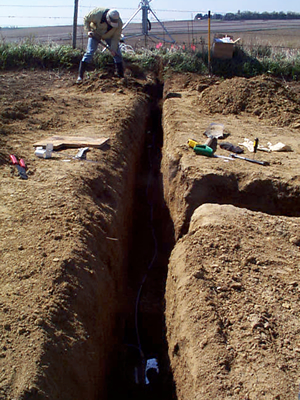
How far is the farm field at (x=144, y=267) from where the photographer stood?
2.61 metres

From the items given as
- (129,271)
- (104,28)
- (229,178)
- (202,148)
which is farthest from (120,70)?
(129,271)

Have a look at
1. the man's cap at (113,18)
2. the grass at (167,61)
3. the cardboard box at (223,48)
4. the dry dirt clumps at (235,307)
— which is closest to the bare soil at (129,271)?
the dry dirt clumps at (235,307)

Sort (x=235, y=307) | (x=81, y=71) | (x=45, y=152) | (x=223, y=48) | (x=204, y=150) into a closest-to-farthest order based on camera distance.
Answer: (x=235, y=307)
(x=45, y=152)
(x=204, y=150)
(x=81, y=71)
(x=223, y=48)

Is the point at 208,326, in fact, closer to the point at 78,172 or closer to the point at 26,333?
the point at 26,333

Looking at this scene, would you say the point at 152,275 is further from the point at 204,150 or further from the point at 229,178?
the point at 204,150

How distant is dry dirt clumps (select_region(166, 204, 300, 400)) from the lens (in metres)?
2.51

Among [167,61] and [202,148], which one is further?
[167,61]

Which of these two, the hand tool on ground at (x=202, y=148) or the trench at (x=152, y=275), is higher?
the hand tool on ground at (x=202, y=148)

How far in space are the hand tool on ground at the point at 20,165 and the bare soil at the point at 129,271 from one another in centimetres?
7

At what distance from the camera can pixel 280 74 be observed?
12.0 metres

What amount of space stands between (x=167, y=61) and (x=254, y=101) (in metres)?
5.00

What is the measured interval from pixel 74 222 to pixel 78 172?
43.6 inches

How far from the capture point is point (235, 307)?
2945 millimetres

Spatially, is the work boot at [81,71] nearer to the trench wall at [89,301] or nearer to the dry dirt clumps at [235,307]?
the trench wall at [89,301]
